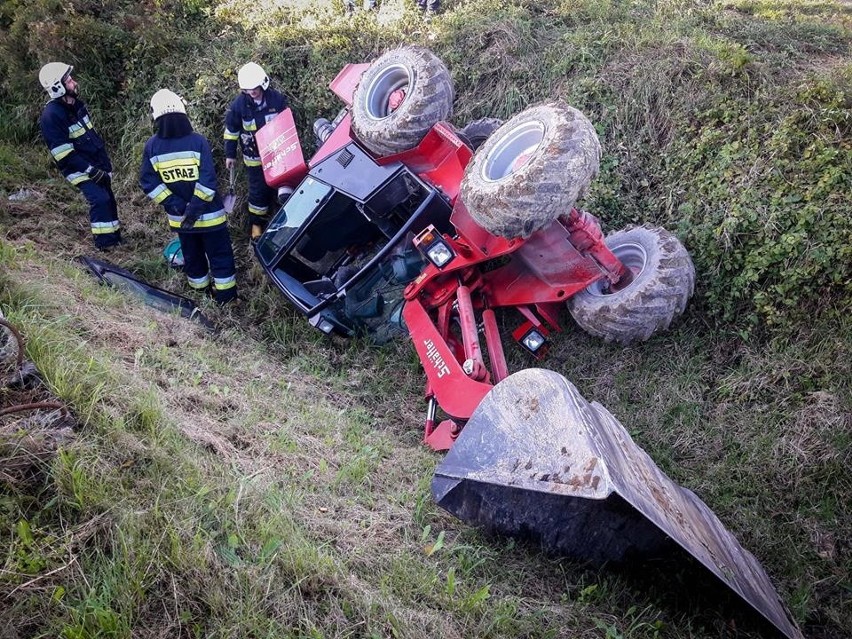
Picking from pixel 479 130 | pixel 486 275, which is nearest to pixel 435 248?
pixel 486 275

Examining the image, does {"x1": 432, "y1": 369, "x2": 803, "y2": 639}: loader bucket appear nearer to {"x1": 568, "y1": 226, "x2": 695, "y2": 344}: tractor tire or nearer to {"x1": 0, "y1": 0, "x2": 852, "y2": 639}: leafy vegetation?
{"x1": 0, "y1": 0, "x2": 852, "y2": 639}: leafy vegetation

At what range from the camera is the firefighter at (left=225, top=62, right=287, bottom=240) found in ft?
21.9

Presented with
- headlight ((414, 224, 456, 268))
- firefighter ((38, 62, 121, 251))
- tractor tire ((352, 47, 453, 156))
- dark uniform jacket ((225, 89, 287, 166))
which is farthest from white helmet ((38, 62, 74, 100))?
headlight ((414, 224, 456, 268))

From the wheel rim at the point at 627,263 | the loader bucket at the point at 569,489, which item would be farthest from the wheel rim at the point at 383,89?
the loader bucket at the point at 569,489

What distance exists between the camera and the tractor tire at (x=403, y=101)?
4.95 m

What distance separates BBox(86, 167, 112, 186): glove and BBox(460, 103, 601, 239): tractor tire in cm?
418

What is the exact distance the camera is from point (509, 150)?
4332mm

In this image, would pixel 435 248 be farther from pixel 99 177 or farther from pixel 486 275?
pixel 99 177

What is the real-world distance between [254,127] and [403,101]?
2.26m

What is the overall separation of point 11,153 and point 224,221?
358 cm

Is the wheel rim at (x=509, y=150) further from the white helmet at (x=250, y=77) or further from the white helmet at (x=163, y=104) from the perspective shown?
the white helmet at (x=250, y=77)

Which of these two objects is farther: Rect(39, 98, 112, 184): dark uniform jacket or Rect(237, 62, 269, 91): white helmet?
Rect(237, 62, 269, 91): white helmet

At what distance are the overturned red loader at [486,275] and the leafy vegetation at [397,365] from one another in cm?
29

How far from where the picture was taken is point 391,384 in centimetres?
523
